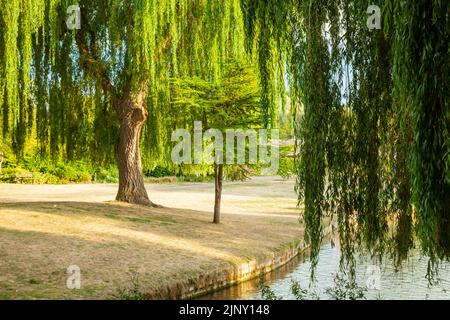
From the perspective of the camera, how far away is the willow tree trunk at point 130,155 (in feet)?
51.9

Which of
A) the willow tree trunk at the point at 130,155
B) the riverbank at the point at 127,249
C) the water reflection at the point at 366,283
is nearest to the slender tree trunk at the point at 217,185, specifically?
the riverbank at the point at 127,249

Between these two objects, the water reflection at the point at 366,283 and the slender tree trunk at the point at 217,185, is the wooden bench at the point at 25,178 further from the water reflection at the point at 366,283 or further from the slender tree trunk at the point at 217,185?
the water reflection at the point at 366,283

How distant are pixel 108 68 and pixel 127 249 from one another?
6.01 metres

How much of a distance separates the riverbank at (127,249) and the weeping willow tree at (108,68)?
6.13 ft

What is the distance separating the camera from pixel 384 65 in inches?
247

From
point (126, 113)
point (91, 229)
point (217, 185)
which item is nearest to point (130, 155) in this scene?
point (126, 113)

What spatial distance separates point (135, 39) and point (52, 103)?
3143mm

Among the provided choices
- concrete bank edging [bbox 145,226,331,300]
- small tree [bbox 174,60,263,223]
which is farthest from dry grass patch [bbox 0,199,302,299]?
small tree [bbox 174,60,263,223]
